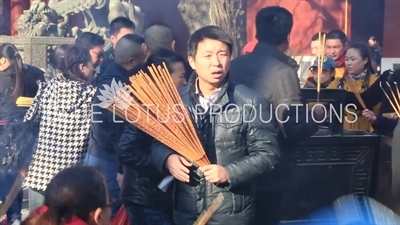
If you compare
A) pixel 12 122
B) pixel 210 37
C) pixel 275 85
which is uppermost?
pixel 210 37

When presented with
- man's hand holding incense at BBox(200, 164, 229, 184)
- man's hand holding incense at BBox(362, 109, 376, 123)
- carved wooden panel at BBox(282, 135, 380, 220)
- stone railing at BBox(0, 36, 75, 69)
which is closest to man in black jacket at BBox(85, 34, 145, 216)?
man's hand holding incense at BBox(200, 164, 229, 184)

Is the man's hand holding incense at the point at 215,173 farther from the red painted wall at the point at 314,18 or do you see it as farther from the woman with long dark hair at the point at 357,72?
the red painted wall at the point at 314,18

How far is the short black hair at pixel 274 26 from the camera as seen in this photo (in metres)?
3.95

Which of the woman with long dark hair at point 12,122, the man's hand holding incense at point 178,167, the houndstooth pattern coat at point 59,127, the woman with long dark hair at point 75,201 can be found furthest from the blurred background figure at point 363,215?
the woman with long dark hair at point 12,122

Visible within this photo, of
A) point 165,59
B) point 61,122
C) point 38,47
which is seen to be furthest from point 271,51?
point 38,47

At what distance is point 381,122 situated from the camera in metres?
4.57

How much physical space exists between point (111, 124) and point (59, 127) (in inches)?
10.6

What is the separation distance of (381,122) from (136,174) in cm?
168

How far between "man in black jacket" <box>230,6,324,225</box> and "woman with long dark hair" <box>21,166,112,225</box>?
1.60 meters

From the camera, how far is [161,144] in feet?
11.2

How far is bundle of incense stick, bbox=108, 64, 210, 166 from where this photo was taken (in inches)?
130

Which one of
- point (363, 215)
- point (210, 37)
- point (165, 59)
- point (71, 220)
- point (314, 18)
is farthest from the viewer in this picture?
point (314, 18)

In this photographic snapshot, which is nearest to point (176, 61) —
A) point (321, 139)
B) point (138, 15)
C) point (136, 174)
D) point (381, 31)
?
point (136, 174)

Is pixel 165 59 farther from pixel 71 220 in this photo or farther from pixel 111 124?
pixel 71 220
